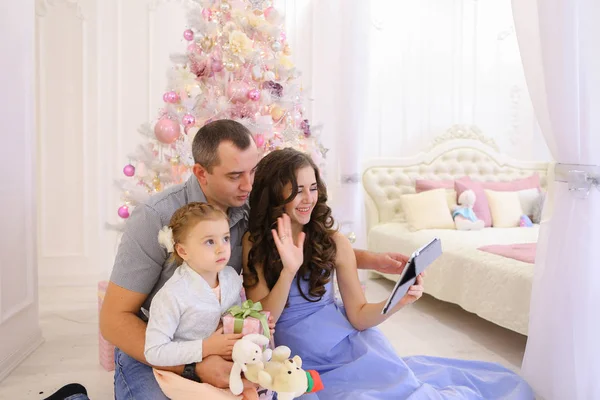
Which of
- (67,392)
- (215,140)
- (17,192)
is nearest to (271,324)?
(215,140)

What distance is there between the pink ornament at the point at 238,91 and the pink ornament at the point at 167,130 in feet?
1.20

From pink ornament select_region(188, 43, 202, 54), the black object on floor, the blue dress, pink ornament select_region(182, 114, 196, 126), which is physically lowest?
the black object on floor

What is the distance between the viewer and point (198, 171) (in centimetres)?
194

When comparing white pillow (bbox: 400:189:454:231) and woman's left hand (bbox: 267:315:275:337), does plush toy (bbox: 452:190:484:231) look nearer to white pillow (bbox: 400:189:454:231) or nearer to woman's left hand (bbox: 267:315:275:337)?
white pillow (bbox: 400:189:454:231)

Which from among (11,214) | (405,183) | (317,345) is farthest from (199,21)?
(405,183)

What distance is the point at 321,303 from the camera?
2104mm

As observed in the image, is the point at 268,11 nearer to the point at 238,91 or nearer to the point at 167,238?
the point at 238,91

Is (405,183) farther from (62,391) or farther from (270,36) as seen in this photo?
(62,391)

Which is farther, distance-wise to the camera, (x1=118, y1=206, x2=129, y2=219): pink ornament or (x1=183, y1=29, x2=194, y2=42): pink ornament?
(x1=183, y1=29, x2=194, y2=42): pink ornament

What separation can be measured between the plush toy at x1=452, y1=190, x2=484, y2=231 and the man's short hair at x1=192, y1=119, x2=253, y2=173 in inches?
128

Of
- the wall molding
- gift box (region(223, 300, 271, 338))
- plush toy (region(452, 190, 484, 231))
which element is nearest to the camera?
gift box (region(223, 300, 271, 338))

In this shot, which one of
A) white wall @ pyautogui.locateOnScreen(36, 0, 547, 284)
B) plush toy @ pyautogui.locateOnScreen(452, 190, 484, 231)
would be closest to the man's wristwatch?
white wall @ pyautogui.locateOnScreen(36, 0, 547, 284)

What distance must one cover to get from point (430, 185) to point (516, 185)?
3.07ft

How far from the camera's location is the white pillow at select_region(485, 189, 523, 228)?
499cm
